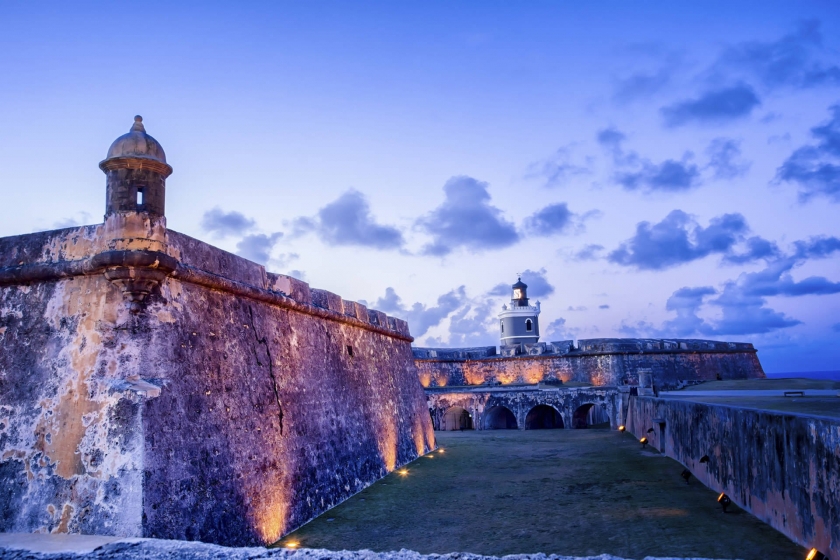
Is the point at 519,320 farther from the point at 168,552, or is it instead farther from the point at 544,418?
the point at 168,552

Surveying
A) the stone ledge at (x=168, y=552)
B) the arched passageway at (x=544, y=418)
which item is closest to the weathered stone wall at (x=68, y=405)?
the stone ledge at (x=168, y=552)

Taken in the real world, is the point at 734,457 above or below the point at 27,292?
below

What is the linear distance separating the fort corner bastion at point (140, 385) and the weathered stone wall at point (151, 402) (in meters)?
0.01

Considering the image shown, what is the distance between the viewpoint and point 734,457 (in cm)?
814

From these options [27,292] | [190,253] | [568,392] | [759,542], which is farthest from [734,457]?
[568,392]

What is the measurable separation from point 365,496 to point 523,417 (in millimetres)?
17769

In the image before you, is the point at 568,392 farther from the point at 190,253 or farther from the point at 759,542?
the point at 190,253

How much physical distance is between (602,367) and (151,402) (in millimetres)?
28016

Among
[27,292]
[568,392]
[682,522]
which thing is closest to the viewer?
[27,292]

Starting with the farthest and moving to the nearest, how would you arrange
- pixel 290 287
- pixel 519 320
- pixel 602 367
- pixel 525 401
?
1. pixel 519 320
2. pixel 602 367
3. pixel 525 401
4. pixel 290 287

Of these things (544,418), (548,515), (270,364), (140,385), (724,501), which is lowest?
(544,418)

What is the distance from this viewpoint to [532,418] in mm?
29938

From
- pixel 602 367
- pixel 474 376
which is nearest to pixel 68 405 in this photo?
pixel 602 367

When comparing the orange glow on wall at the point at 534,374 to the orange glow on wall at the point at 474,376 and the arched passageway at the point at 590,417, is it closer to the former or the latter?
the orange glow on wall at the point at 474,376
